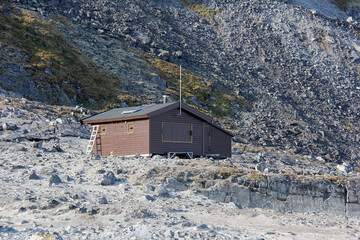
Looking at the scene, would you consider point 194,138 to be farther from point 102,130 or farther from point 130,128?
point 102,130

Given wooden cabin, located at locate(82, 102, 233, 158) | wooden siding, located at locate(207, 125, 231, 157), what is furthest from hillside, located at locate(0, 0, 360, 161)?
wooden cabin, located at locate(82, 102, 233, 158)

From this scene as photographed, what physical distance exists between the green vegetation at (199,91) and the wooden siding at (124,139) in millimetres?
28255

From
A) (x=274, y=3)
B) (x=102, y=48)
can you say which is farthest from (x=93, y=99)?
(x=274, y=3)

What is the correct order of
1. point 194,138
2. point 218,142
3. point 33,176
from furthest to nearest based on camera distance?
point 218,142 < point 194,138 < point 33,176

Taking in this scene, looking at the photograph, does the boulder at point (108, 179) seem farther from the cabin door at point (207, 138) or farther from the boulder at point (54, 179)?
the cabin door at point (207, 138)

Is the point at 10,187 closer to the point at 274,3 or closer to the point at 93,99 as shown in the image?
the point at 93,99

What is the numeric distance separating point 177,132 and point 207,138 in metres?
3.09

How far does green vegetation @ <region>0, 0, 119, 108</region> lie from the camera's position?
5300 cm

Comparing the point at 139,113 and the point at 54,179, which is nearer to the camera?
the point at 54,179

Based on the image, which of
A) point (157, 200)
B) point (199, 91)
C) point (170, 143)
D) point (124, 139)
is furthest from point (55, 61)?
point (157, 200)

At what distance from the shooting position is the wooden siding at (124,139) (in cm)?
2869

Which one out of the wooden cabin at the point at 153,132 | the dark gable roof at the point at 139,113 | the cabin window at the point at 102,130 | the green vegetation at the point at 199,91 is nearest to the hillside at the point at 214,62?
the green vegetation at the point at 199,91

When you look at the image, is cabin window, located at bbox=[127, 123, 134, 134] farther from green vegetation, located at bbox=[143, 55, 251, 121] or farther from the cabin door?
green vegetation, located at bbox=[143, 55, 251, 121]

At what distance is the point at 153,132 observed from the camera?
28.7m
